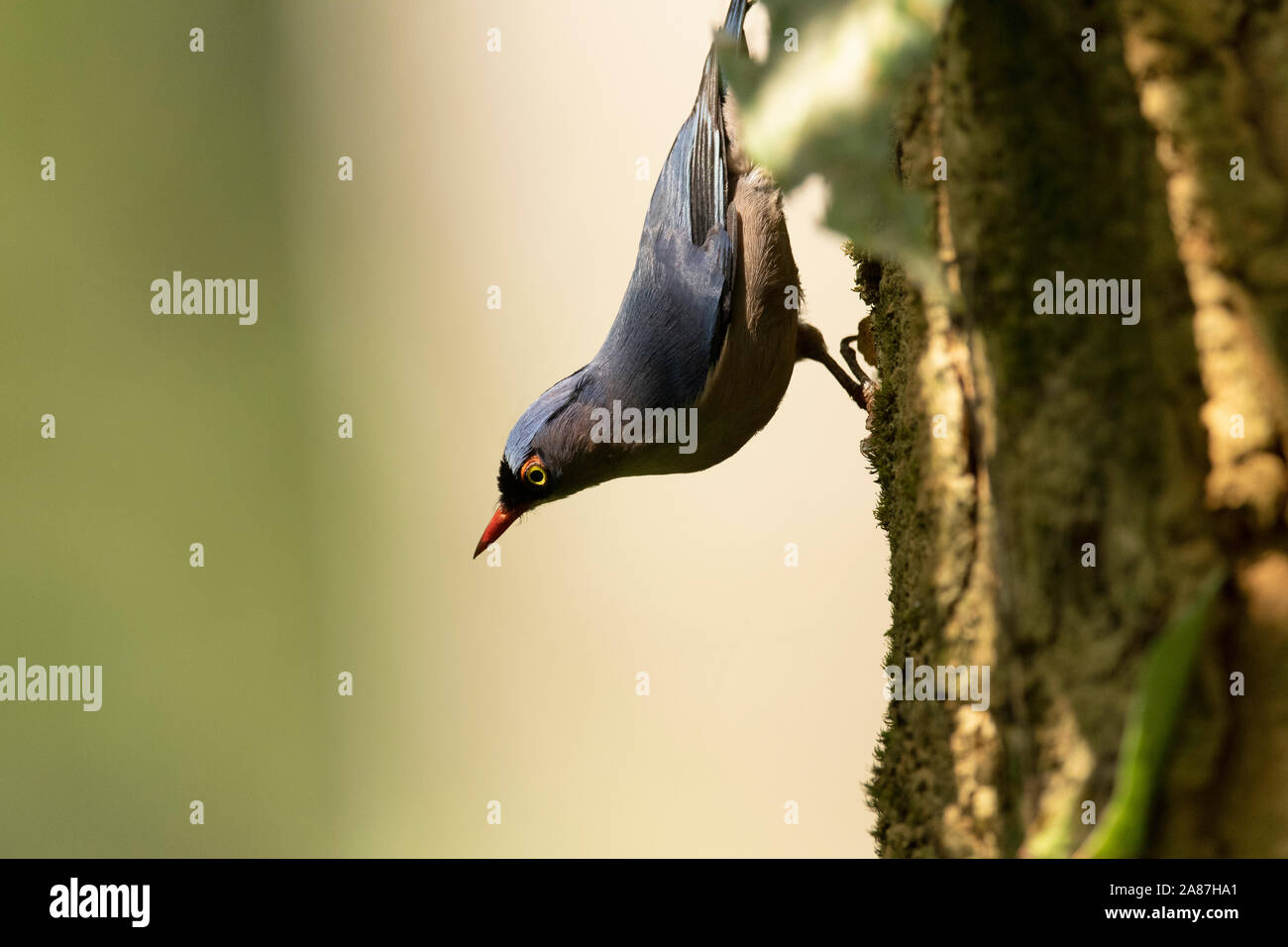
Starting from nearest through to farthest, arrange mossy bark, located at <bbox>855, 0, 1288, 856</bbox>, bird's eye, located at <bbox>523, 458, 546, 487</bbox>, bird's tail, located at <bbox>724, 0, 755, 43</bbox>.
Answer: mossy bark, located at <bbox>855, 0, 1288, 856</bbox> → bird's tail, located at <bbox>724, 0, 755, 43</bbox> → bird's eye, located at <bbox>523, 458, 546, 487</bbox>

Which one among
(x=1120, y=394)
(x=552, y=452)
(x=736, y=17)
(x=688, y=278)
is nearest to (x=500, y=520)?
(x=552, y=452)

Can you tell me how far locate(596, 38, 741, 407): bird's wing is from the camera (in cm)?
294

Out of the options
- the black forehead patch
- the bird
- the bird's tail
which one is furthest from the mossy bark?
the black forehead patch

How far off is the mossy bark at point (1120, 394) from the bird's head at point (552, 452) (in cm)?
174

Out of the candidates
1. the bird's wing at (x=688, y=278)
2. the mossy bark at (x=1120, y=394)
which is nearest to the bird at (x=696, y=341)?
the bird's wing at (x=688, y=278)

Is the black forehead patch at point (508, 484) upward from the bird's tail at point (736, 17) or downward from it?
downward

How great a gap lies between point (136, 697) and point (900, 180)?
14.2 feet

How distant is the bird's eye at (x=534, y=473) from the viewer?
3.11m

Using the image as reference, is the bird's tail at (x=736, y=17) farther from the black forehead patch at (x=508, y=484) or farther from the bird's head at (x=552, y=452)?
the black forehead patch at (x=508, y=484)

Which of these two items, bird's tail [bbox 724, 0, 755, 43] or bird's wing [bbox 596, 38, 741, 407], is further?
bird's wing [bbox 596, 38, 741, 407]

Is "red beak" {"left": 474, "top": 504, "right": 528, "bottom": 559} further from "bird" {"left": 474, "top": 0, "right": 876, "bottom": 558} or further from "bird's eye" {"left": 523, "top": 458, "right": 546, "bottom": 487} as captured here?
"bird's eye" {"left": 523, "top": 458, "right": 546, "bottom": 487}

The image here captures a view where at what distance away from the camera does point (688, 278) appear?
2957 mm
